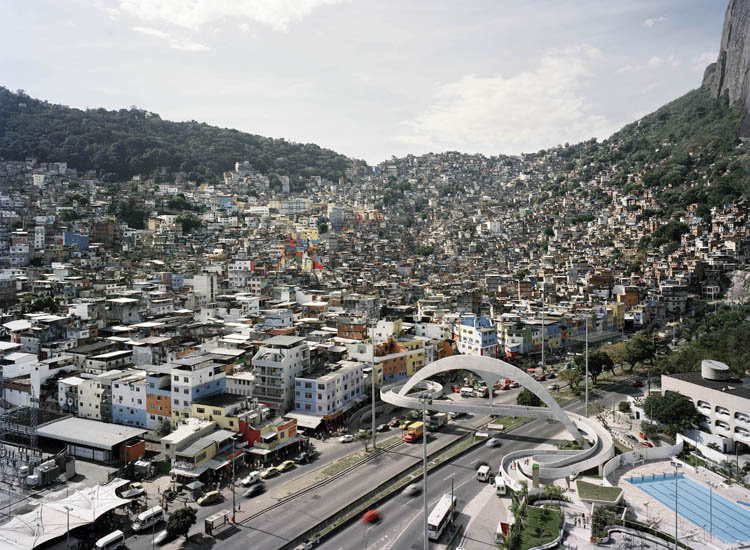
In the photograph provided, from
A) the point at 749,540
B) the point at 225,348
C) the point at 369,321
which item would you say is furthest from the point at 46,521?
the point at 369,321

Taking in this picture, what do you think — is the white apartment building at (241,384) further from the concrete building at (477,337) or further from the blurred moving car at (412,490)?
the concrete building at (477,337)

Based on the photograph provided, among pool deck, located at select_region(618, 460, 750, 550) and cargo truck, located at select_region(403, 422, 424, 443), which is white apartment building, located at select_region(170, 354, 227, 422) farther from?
pool deck, located at select_region(618, 460, 750, 550)

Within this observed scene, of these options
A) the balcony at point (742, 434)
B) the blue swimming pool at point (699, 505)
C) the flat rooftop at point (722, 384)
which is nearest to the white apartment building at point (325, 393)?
the blue swimming pool at point (699, 505)

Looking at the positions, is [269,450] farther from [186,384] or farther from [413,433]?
[413,433]

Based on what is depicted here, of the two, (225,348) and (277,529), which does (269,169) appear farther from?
(277,529)

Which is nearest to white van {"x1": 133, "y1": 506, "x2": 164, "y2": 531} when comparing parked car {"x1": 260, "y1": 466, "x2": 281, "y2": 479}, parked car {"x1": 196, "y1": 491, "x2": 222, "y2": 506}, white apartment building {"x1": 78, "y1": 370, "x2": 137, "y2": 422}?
parked car {"x1": 196, "y1": 491, "x2": 222, "y2": 506}
